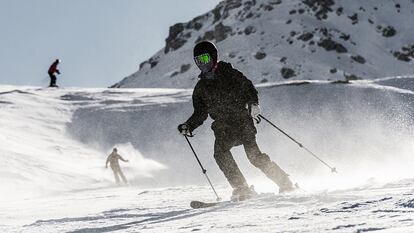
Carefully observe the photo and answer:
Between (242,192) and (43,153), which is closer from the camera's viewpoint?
(242,192)

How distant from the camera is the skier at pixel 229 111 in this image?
688cm

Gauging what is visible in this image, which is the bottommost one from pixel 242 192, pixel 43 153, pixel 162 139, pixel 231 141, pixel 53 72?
pixel 242 192

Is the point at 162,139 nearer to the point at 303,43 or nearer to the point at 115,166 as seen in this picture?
the point at 115,166

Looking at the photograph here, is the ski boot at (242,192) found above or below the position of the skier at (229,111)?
below

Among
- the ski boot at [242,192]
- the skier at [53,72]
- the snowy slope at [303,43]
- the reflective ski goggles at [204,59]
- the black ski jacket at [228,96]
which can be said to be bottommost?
the ski boot at [242,192]

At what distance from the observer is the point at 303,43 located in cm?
11975

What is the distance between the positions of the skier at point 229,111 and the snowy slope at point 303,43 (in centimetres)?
9695

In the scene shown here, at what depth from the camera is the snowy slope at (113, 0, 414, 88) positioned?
4316 inches

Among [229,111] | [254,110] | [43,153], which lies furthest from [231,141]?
[43,153]

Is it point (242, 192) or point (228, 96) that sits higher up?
point (228, 96)

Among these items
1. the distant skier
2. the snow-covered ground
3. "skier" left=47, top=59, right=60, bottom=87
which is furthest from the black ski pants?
"skier" left=47, top=59, right=60, bottom=87

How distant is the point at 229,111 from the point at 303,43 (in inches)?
4545

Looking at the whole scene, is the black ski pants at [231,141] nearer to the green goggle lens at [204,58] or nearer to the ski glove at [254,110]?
the ski glove at [254,110]

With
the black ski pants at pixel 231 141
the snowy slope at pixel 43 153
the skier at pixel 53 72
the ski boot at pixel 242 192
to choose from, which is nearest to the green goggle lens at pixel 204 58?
the black ski pants at pixel 231 141
